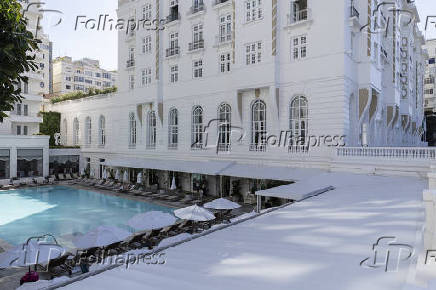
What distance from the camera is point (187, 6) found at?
27.4 metres

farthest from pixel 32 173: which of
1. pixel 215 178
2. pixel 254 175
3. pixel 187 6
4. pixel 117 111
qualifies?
pixel 254 175

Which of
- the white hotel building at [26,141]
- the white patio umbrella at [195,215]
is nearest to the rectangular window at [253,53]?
the white patio umbrella at [195,215]

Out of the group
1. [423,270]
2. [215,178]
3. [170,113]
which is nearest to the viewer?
[423,270]

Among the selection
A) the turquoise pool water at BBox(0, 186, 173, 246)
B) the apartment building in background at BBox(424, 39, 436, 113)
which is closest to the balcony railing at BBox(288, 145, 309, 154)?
the turquoise pool water at BBox(0, 186, 173, 246)

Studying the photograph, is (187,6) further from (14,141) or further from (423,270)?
(423,270)

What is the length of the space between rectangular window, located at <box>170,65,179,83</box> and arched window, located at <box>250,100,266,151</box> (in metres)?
9.05

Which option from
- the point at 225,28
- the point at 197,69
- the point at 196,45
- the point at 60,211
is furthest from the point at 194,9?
the point at 60,211

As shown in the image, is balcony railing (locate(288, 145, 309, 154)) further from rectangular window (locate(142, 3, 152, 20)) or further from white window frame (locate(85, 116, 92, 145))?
white window frame (locate(85, 116, 92, 145))

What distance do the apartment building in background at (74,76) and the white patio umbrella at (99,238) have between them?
62.2 meters

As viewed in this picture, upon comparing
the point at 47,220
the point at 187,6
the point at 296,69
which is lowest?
the point at 47,220

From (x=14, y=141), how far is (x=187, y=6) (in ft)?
78.4

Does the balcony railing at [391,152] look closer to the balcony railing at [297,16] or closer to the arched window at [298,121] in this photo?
the arched window at [298,121]

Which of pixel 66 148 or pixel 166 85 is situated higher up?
pixel 166 85

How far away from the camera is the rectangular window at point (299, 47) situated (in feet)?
66.4
